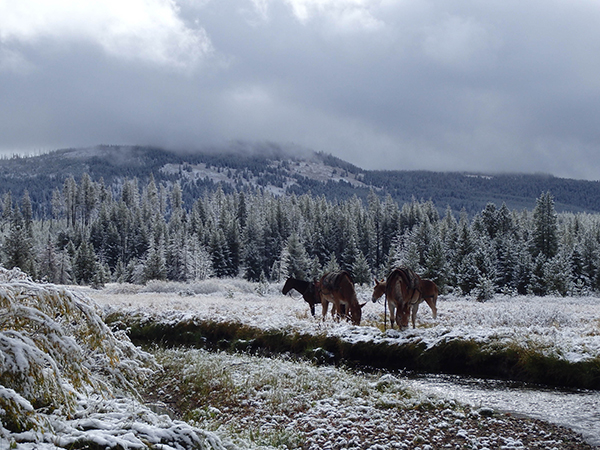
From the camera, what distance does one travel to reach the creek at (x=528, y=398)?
32.1 feet

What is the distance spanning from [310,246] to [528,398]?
89.8 m

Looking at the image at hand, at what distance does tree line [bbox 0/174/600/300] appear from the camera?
185 feet

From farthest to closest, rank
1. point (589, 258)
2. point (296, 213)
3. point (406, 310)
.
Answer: point (296, 213) < point (589, 258) < point (406, 310)

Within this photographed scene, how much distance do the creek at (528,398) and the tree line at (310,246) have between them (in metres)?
29.7

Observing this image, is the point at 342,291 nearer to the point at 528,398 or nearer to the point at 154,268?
the point at 528,398

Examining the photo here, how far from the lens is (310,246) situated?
3996 inches

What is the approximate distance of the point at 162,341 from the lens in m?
21.0

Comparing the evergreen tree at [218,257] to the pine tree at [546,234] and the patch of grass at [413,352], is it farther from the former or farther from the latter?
the patch of grass at [413,352]

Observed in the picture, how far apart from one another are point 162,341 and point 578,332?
1589 centimetres

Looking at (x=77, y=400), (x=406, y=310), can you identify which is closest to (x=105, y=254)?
(x=406, y=310)

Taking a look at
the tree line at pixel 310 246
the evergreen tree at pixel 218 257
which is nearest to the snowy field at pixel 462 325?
the tree line at pixel 310 246

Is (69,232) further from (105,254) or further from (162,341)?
(162,341)

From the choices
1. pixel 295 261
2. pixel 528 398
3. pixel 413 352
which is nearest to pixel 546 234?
pixel 295 261

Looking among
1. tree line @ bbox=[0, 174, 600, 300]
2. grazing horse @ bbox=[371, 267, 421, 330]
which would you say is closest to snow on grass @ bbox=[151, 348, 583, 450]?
grazing horse @ bbox=[371, 267, 421, 330]
